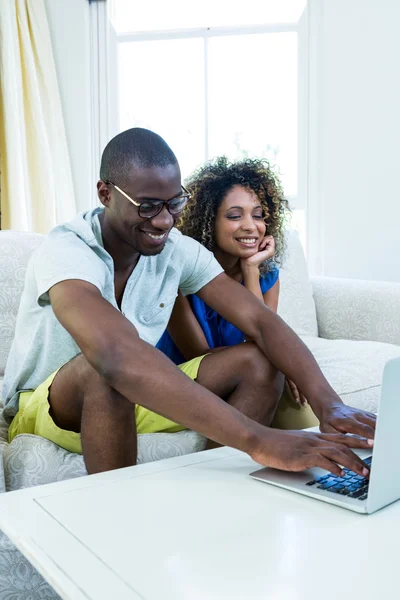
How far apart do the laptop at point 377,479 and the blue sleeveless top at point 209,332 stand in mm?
780

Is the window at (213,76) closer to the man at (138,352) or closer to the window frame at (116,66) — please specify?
the window frame at (116,66)

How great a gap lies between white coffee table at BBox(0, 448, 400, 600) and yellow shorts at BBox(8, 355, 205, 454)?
39 centimetres

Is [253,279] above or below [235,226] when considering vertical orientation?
below

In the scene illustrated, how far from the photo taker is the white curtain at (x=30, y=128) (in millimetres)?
3209

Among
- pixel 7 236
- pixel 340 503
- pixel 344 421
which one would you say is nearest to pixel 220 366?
pixel 344 421

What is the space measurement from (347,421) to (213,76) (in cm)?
Result: 284

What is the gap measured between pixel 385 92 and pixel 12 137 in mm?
1827

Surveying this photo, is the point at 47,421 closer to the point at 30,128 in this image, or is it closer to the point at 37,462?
the point at 37,462

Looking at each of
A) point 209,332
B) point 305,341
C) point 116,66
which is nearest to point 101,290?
point 209,332

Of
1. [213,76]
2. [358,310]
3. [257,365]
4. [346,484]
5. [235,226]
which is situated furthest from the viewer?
[213,76]

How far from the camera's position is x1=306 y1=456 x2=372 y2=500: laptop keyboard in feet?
2.53

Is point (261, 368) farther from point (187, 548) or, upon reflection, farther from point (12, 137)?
point (12, 137)

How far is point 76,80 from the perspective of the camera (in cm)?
349

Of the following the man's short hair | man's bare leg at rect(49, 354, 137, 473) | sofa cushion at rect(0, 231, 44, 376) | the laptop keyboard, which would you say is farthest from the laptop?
sofa cushion at rect(0, 231, 44, 376)
